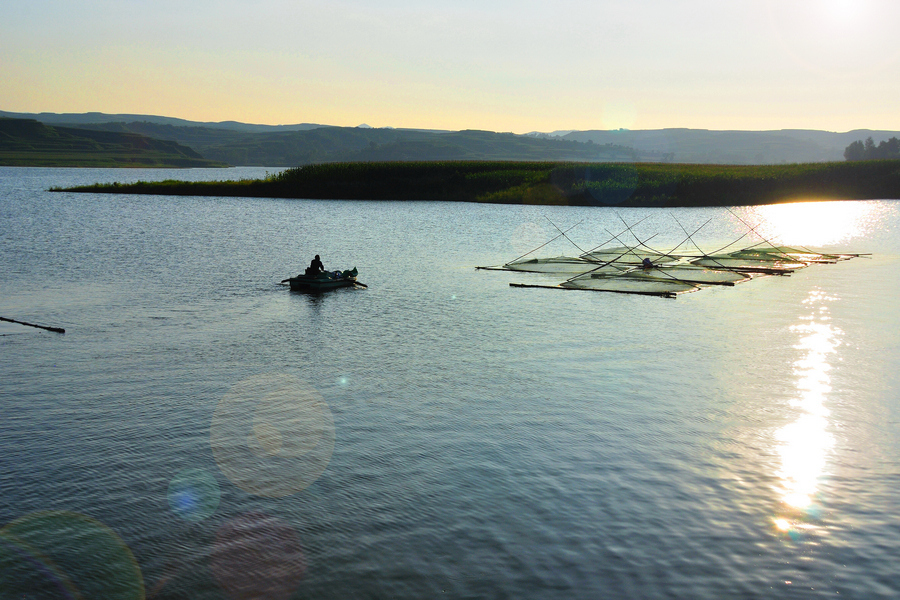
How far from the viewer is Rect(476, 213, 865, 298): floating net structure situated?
31.9 metres

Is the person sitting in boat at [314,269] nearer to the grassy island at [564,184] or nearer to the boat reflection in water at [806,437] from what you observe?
the boat reflection in water at [806,437]

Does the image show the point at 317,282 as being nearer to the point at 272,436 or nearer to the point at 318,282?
the point at 318,282

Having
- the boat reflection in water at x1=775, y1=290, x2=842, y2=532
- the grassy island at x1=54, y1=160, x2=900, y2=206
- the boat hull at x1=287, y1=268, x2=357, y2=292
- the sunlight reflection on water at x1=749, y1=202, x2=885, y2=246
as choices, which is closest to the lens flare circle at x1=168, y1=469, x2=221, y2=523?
the boat reflection in water at x1=775, y1=290, x2=842, y2=532

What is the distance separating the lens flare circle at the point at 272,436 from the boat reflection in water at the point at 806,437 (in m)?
7.61

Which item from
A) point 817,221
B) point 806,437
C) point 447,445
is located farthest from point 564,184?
point 447,445

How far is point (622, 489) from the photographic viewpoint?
1125cm

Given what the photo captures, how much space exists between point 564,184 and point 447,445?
256 feet

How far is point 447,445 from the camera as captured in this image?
1311 centimetres

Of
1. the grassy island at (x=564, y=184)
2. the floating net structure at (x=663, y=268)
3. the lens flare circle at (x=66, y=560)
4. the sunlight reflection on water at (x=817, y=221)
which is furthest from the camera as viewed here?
the grassy island at (x=564, y=184)

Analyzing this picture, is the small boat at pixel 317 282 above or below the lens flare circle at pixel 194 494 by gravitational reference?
above

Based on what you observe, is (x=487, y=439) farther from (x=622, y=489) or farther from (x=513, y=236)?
(x=513, y=236)

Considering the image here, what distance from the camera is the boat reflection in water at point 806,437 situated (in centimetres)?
1082

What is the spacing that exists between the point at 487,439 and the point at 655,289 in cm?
1948

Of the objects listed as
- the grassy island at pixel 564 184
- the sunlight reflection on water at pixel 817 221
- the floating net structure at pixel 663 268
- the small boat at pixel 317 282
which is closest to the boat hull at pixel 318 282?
the small boat at pixel 317 282
